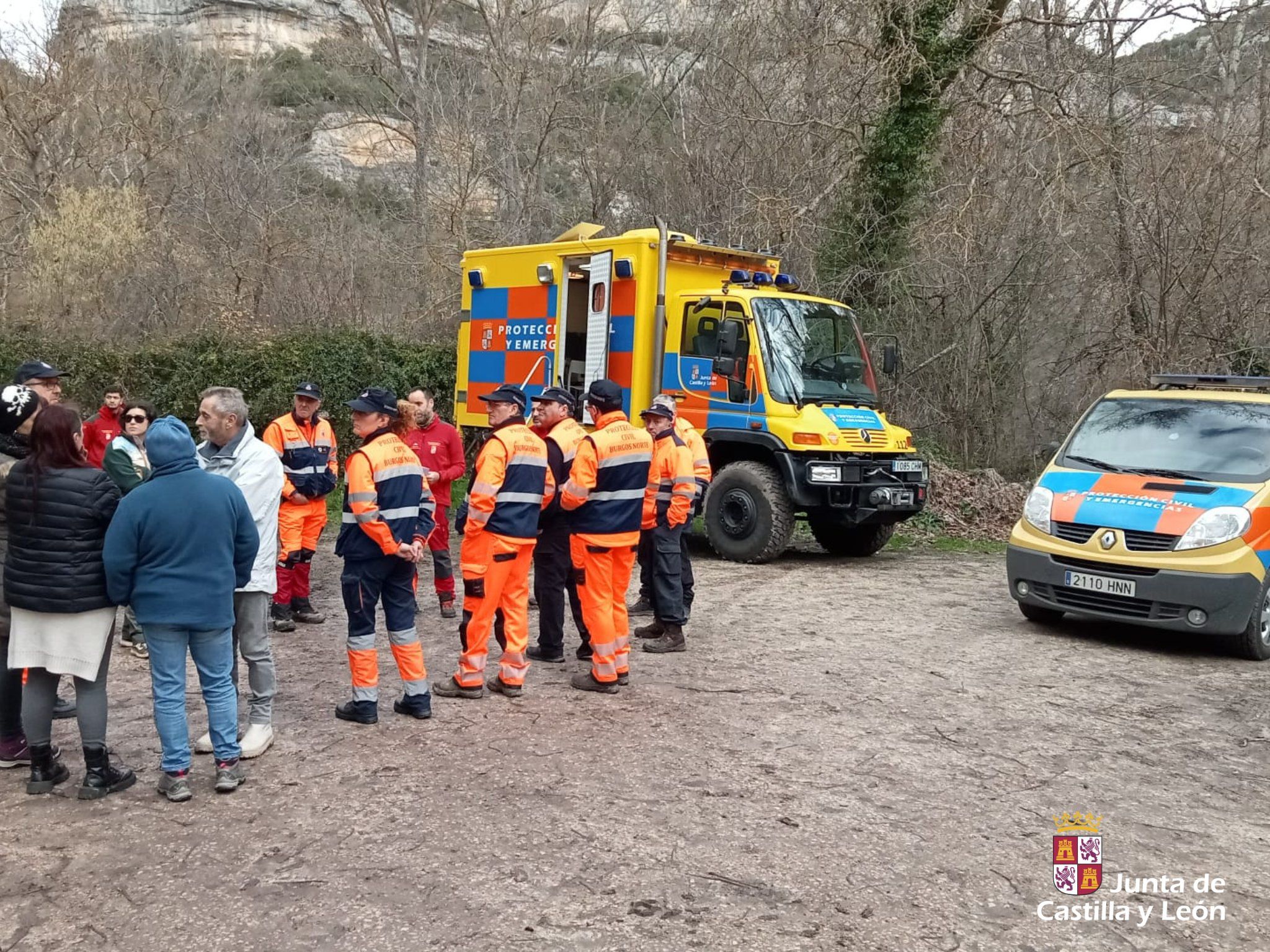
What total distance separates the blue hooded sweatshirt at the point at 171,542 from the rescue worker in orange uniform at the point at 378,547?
32.7 inches

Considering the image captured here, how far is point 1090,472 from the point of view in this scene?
25.3ft

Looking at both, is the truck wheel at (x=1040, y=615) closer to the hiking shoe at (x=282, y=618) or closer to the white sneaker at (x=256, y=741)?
the hiking shoe at (x=282, y=618)

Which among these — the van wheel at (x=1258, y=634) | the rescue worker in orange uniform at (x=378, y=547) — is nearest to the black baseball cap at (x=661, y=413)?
the rescue worker in orange uniform at (x=378, y=547)

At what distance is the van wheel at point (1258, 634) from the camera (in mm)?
7039

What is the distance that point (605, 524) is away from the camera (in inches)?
235

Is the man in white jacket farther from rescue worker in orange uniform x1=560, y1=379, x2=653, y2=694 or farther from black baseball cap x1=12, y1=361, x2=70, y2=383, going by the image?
rescue worker in orange uniform x1=560, y1=379, x2=653, y2=694

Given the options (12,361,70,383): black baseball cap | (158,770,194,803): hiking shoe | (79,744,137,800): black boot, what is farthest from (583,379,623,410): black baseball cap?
(79,744,137,800): black boot

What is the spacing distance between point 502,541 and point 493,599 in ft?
1.05

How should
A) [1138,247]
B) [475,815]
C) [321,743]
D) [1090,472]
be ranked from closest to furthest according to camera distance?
[475,815], [321,743], [1090,472], [1138,247]

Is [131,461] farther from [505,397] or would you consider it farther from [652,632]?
[652,632]

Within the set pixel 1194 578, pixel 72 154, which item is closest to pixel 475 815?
pixel 1194 578

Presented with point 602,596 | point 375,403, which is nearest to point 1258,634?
point 602,596

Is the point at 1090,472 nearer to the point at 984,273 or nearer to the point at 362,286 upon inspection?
the point at 984,273

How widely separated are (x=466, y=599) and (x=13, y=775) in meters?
2.20
